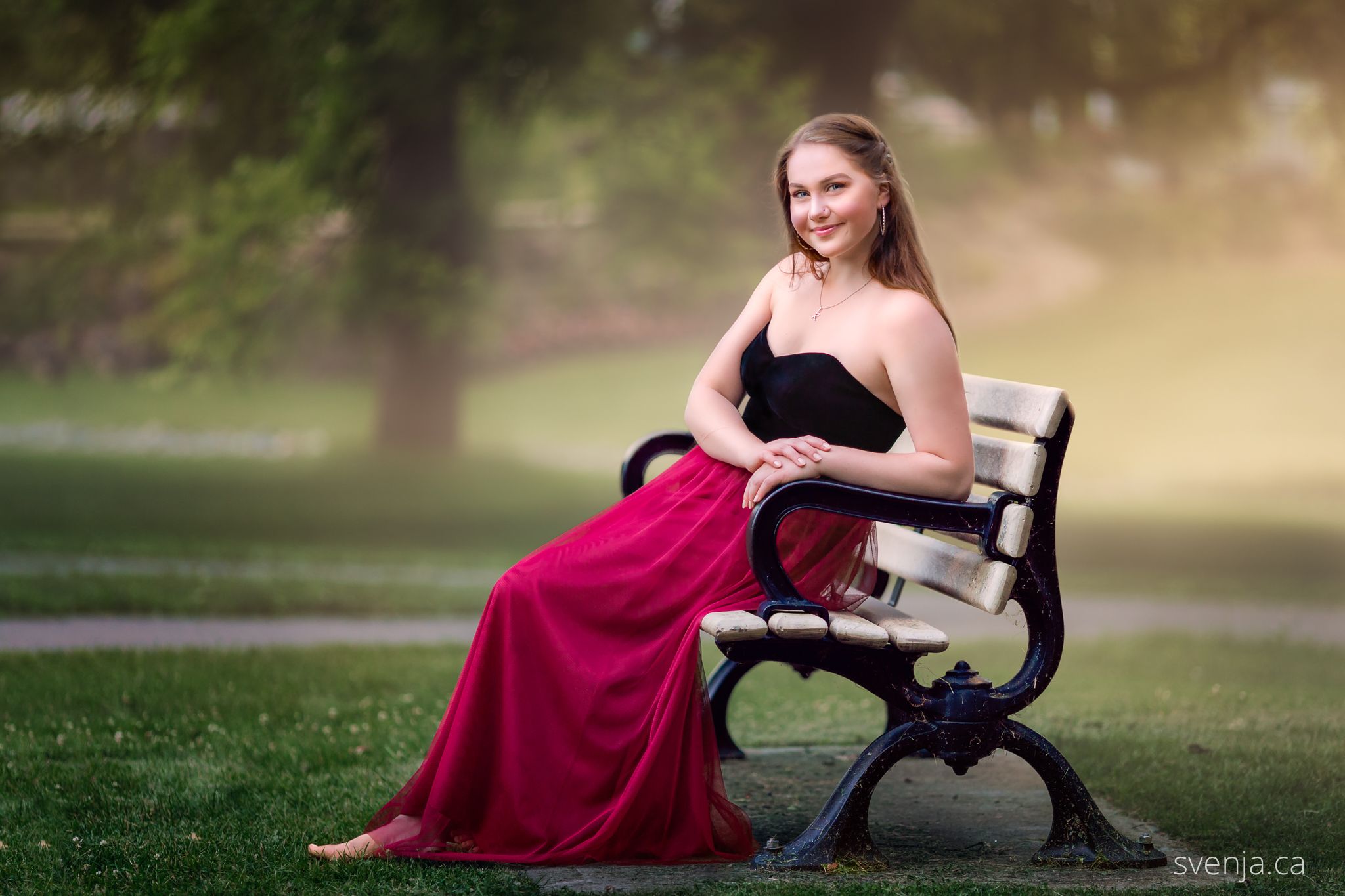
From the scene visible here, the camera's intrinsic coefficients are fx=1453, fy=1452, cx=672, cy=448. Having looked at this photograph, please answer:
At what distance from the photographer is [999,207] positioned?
43.0 feet

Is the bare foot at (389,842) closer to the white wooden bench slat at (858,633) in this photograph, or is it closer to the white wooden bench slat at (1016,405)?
the white wooden bench slat at (858,633)

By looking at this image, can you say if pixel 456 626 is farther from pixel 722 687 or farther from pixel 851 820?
pixel 851 820

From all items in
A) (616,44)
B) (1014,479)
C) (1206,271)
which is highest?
(616,44)

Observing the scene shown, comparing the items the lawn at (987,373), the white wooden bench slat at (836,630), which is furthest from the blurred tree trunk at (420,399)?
the white wooden bench slat at (836,630)

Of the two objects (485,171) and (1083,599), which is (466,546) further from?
(1083,599)

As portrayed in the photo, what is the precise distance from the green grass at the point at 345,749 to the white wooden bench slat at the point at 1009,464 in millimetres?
516

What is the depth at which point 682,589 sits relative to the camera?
3.12 meters

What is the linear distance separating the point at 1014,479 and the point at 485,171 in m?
9.22

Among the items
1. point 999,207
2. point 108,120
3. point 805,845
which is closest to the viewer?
point 805,845

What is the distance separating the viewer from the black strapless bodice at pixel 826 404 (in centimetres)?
326

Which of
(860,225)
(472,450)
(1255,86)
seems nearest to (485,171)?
(472,450)

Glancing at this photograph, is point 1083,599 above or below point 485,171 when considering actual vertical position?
below

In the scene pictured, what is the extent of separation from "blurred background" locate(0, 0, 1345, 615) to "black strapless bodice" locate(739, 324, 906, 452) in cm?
696

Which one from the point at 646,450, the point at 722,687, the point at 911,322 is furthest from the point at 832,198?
the point at 722,687
